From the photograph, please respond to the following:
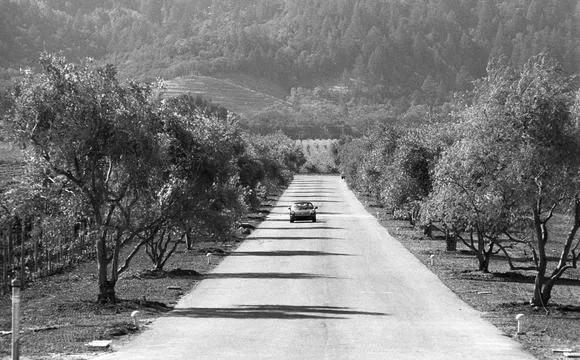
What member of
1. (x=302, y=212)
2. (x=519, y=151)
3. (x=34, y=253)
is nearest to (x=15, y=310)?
(x=519, y=151)

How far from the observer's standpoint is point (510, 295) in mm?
31828

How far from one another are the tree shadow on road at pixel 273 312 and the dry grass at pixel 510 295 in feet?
11.5

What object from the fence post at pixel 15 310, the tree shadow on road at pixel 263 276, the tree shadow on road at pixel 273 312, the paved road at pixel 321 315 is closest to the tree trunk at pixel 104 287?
the tree shadow on road at pixel 273 312

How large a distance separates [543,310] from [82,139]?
39.1 ft

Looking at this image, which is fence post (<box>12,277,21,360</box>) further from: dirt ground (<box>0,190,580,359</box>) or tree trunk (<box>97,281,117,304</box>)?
tree trunk (<box>97,281,117,304</box>)

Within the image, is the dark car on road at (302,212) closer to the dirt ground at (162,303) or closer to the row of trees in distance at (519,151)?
the dirt ground at (162,303)

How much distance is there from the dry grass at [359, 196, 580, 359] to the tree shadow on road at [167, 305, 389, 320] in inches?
138

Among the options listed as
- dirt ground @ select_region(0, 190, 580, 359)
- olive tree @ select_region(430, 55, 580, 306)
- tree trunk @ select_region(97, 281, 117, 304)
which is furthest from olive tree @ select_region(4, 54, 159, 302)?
olive tree @ select_region(430, 55, 580, 306)

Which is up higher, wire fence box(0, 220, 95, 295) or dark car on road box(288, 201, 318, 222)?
A: dark car on road box(288, 201, 318, 222)

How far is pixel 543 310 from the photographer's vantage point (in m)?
27.5

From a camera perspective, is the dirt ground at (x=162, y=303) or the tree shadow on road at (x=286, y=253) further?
the tree shadow on road at (x=286, y=253)

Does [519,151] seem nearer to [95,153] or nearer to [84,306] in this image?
[95,153]

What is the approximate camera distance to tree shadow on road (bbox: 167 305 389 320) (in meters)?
25.6

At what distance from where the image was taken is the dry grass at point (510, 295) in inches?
906
